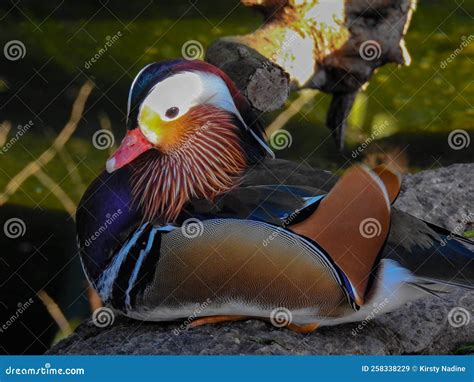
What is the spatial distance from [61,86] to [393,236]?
1703 millimetres

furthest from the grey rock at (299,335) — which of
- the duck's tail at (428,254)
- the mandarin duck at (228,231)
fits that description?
the duck's tail at (428,254)

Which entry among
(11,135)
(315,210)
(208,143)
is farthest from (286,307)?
(11,135)

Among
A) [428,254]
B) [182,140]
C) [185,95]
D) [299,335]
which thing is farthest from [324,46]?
[299,335]

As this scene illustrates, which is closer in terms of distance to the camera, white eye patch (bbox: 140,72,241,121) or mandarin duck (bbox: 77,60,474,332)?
mandarin duck (bbox: 77,60,474,332)

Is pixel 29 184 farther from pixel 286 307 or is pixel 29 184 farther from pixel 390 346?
pixel 390 346

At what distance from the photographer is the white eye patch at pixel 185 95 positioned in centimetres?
379

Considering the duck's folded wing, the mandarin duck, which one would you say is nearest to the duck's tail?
the mandarin duck

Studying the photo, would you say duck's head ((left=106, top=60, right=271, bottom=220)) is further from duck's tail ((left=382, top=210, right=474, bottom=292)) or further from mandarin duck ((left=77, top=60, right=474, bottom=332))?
duck's tail ((left=382, top=210, right=474, bottom=292))

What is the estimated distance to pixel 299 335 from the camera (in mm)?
3703

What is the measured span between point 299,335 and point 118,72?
→ 4.90 ft

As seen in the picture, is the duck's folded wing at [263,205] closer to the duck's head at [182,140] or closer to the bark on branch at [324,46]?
the duck's head at [182,140]

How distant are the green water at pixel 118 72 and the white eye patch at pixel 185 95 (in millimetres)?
196

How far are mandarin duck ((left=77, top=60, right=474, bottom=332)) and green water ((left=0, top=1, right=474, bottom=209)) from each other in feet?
0.50

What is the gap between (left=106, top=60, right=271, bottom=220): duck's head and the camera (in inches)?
149
